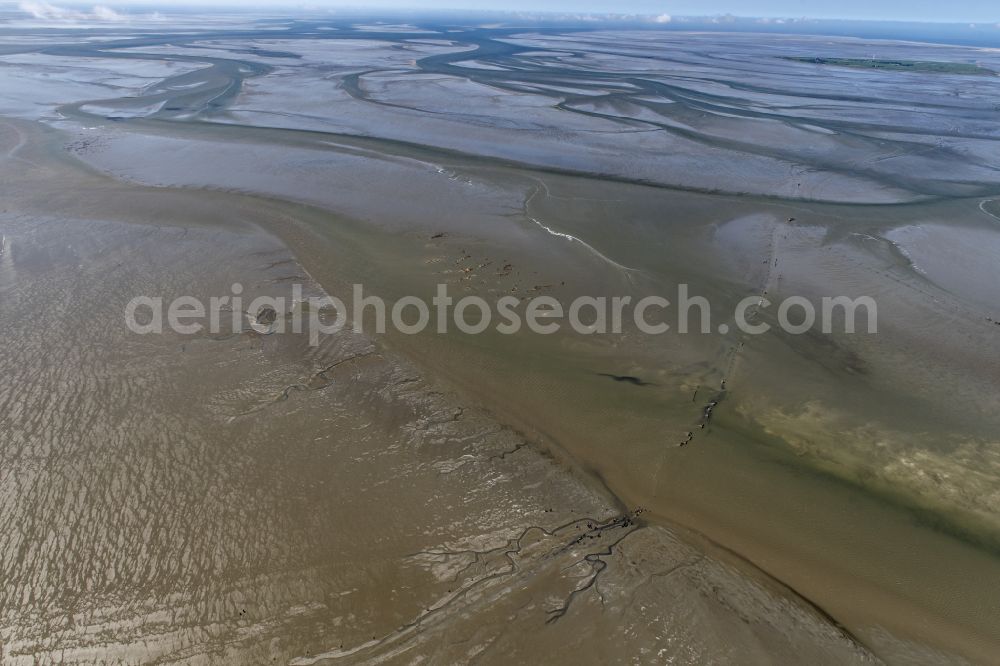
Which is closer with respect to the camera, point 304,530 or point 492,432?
point 304,530

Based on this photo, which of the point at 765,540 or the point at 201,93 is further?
the point at 201,93

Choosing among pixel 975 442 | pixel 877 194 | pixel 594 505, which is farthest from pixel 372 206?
pixel 877 194

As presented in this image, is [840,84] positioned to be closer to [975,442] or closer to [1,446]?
[975,442]

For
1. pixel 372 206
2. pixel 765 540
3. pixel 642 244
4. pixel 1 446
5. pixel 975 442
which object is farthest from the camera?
pixel 372 206

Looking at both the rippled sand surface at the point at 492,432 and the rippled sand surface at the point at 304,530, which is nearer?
the rippled sand surface at the point at 304,530

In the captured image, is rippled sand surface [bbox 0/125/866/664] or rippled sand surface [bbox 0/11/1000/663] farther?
rippled sand surface [bbox 0/11/1000/663]

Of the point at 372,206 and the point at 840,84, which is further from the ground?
the point at 840,84

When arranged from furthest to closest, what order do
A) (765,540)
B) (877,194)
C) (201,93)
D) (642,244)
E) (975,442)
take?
1. (201,93)
2. (877,194)
3. (642,244)
4. (975,442)
5. (765,540)

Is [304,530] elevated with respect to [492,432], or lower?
lower
